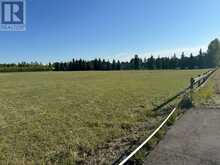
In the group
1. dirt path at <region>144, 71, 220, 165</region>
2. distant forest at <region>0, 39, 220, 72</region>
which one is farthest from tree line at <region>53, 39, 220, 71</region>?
dirt path at <region>144, 71, 220, 165</region>

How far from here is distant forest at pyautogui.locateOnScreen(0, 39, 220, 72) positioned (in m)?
117

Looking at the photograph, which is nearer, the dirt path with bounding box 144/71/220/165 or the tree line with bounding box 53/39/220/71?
the dirt path with bounding box 144/71/220/165

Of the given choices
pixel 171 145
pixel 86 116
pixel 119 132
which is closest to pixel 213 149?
pixel 171 145

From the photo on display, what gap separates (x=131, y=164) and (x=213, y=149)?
6.34ft

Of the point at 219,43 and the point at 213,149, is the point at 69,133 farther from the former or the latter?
the point at 219,43

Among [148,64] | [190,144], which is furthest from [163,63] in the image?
[190,144]

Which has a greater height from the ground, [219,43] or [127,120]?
[219,43]

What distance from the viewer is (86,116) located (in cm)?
1011

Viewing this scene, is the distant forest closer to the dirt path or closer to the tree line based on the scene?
the tree line

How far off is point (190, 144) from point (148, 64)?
12404cm

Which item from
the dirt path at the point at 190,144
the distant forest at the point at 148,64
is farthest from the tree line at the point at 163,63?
the dirt path at the point at 190,144

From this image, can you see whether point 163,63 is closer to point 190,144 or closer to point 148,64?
point 148,64

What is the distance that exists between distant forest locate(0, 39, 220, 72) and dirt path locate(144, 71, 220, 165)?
11245 cm

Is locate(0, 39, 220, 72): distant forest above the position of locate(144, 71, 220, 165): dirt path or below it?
above
